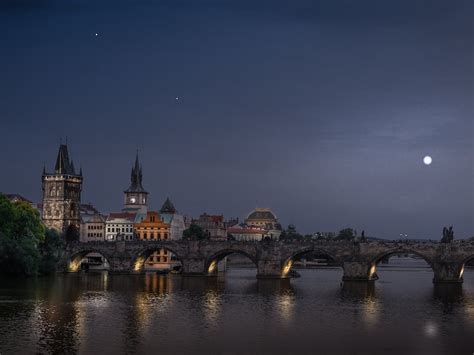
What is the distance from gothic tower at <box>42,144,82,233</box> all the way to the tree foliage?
152 feet

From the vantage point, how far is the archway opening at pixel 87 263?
124 m

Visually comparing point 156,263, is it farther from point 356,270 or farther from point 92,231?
point 356,270

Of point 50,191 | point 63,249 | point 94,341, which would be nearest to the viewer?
point 94,341

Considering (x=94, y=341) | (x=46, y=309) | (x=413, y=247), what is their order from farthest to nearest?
(x=413, y=247)
(x=46, y=309)
(x=94, y=341)

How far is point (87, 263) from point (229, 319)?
87847mm

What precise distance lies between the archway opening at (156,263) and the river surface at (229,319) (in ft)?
90.3

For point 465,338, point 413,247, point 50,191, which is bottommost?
point 465,338

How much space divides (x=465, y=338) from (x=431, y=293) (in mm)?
37524

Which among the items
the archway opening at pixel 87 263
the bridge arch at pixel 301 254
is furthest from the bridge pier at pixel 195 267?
the archway opening at pixel 87 263

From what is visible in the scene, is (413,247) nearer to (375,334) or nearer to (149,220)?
(375,334)

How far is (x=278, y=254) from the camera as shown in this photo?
109312 millimetres

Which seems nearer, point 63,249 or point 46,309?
point 46,309

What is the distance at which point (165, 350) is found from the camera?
44156 mm

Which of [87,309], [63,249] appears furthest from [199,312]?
[63,249]
